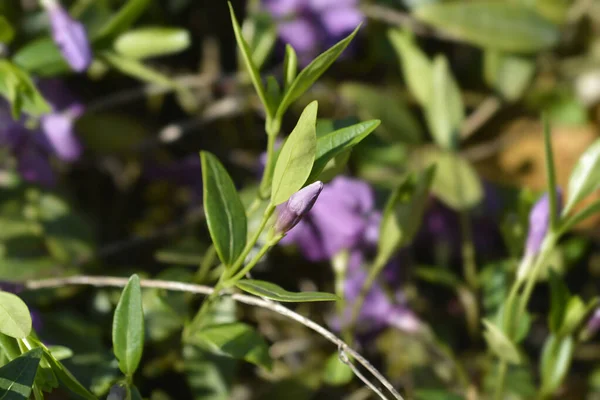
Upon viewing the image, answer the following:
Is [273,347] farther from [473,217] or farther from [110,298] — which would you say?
[473,217]

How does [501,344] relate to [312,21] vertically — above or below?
below

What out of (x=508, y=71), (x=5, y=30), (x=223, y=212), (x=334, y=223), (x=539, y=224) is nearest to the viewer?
(x=223, y=212)

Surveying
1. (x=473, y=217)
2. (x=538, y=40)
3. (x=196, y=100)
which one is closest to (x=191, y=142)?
(x=196, y=100)

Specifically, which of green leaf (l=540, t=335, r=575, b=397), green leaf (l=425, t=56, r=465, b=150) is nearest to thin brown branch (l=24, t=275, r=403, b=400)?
green leaf (l=540, t=335, r=575, b=397)

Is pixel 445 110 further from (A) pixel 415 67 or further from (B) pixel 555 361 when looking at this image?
(B) pixel 555 361

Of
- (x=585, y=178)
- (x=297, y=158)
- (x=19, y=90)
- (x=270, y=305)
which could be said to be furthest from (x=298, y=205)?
(x=19, y=90)

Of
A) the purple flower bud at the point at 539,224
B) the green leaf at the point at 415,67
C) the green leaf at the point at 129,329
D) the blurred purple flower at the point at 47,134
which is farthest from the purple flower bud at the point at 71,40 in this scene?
the purple flower bud at the point at 539,224
